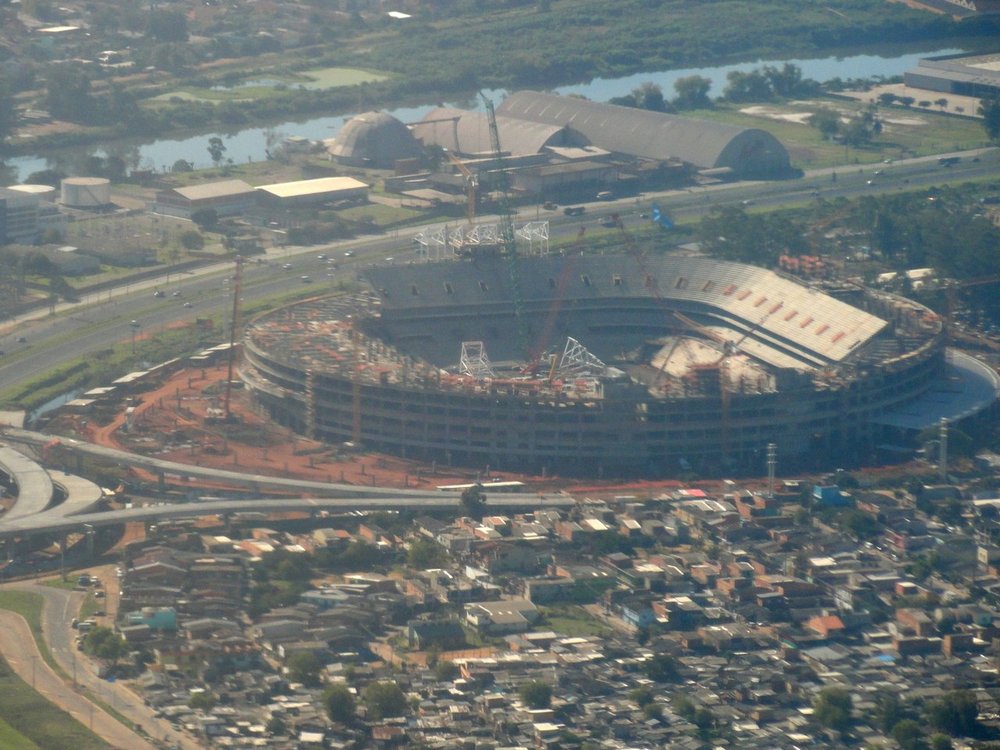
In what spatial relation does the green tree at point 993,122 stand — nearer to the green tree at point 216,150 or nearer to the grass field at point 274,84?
the grass field at point 274,84

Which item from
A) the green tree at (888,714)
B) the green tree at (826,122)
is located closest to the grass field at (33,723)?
the green tree at (888,714)

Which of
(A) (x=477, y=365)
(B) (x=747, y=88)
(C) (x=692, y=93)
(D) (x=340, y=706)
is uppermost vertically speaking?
(C) (x=692, y=93)

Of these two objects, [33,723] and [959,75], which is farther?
[959,75]

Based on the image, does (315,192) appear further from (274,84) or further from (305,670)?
(305,670)

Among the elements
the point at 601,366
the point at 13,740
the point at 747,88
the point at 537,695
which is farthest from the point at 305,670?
the point at 747,88

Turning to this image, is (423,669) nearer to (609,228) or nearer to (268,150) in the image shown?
(609,228)

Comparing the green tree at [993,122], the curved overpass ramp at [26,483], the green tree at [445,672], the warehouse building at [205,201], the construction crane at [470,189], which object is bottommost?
the curved overpass ramp at [26,483]

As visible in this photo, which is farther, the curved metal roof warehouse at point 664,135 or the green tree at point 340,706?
the curved metal roof warehouse at point 664,135
